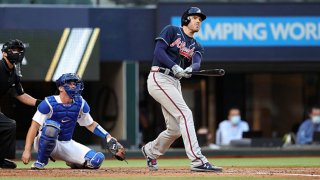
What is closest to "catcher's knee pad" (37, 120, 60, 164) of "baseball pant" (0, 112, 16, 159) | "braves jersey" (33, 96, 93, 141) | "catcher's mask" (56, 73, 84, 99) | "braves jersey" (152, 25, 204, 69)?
"braves jersey" (33, 96, 93, 141)

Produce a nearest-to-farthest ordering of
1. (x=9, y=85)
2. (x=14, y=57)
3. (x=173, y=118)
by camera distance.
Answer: (x=173, y=118), (x=14, y=57), (x=9, y=85)

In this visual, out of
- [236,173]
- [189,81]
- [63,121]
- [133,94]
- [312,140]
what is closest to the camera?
[236,173]

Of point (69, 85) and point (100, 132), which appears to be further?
point (100, 132)

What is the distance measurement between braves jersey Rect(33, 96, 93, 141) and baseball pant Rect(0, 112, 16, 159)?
59 centimetres

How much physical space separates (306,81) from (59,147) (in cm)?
1417

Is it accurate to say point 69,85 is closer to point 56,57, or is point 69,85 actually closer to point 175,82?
point 175,82

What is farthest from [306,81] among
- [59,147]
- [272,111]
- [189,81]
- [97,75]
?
[59,147]

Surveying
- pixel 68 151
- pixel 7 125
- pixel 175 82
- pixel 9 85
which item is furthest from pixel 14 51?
pixel 175 82

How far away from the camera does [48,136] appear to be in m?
10.5

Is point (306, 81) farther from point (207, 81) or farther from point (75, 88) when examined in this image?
point (75, 88)

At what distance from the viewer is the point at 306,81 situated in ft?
79.2

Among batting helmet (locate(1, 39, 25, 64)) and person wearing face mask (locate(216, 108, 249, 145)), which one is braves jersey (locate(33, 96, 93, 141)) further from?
person wearing face mask (locate(216, 108, 249, 145))

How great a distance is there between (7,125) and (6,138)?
0.51 feet

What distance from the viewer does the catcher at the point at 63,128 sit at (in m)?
10.6
